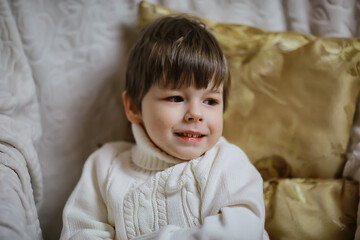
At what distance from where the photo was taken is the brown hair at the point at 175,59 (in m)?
0.89

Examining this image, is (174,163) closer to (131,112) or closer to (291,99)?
(131,112)

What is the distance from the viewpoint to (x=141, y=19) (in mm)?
1158

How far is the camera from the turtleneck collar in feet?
3.08

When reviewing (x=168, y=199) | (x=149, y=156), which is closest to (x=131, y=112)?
(x=149, y=156)

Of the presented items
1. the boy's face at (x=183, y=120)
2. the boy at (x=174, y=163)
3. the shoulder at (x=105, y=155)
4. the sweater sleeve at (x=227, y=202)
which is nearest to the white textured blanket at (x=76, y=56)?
the shoulder at (x=105, y=155)

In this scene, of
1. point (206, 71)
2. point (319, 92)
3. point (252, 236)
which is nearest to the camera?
point (252, 236)

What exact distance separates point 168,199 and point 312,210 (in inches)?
15.9

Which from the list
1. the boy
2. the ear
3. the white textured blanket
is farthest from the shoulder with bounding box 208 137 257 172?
the white textured blanket

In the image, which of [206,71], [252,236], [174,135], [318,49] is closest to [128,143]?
[174,135]

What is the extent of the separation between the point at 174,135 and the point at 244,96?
0.31m

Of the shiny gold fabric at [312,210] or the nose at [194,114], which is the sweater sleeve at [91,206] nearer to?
the nose at [194,114]

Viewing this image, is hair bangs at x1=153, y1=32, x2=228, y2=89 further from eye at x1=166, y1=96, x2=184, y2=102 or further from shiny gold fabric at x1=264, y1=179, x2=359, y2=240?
shiny gold fabric at x1=264, y1=179, x2=359, y2=240

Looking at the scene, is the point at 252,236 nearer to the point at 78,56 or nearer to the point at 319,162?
the point at 319,162

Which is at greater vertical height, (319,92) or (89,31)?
(89,31)
